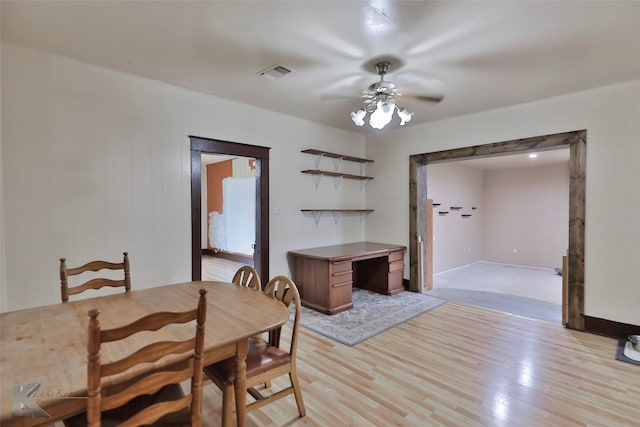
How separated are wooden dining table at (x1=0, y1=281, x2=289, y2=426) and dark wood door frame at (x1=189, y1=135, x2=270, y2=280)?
1129 mm

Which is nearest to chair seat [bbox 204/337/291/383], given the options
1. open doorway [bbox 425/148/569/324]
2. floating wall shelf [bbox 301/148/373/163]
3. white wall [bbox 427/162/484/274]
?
floating wall shelf [bbox 301/148/373/163]

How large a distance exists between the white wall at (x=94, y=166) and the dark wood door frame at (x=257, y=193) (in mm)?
70

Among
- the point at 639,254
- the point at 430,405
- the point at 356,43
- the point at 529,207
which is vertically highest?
the point at 356,43

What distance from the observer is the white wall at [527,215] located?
707cm

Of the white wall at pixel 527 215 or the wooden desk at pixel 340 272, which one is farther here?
the white wall at pixel 527 215

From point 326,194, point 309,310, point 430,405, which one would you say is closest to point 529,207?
point 326,194

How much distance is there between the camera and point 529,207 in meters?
7.51

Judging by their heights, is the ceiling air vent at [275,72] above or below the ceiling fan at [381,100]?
above

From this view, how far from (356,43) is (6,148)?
2784mm

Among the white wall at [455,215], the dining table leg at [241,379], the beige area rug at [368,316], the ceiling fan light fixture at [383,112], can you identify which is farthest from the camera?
the white wall at [455,215]

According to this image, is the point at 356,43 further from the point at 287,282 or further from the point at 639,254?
the point at 639,254

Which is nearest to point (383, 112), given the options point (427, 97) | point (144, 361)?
point (427, 97)

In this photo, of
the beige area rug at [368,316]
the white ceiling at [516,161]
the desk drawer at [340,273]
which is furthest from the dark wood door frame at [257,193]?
the white ceiling at [516,161]

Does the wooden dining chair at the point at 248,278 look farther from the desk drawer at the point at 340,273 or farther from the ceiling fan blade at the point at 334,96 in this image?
the ceiling fan blade at the point at 334,96
